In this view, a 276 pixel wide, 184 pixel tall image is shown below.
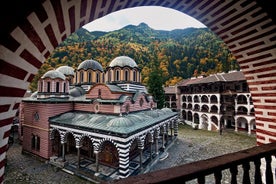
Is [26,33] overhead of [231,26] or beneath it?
beneath

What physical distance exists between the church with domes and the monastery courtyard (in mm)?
768

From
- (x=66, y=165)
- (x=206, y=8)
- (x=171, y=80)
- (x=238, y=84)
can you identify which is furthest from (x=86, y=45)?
(x=206, y=8)

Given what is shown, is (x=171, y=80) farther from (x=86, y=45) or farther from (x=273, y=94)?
(x=273, y=94)

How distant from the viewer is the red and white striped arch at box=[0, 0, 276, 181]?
4.38 ft

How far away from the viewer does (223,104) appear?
30359mm

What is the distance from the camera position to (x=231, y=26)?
3010 millimetres

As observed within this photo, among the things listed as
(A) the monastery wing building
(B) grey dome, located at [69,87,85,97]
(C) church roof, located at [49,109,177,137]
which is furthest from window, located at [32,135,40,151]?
(A) the monastery wing building

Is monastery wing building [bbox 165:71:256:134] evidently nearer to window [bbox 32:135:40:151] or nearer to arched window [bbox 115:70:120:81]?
arched window [bbox 115:70:120:81]

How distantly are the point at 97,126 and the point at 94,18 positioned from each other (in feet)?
36.3

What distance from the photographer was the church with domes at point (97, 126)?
39.9 ft

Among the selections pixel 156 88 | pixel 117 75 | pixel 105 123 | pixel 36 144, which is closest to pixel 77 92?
pixel 117 75

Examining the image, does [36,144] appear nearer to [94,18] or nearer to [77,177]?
[77,177]

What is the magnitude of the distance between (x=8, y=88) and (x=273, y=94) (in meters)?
3.93

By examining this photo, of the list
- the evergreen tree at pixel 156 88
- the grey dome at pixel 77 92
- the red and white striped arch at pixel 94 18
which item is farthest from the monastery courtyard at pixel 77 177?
the red and white striped arch at pixel 94 18
